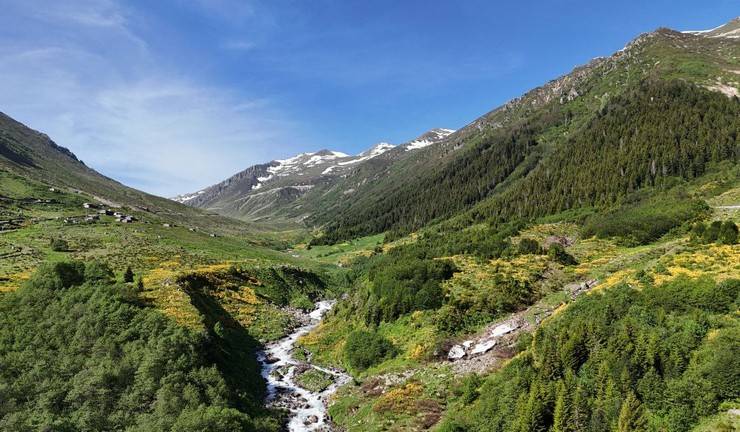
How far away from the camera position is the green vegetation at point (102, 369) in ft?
95.9

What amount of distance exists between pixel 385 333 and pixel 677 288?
30420 millimetres

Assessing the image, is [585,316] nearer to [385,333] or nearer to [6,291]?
[385,333]

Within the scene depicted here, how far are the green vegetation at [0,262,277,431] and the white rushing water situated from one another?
255cm

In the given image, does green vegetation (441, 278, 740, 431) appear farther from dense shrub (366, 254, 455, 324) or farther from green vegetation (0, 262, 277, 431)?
green vegetation (0, 262, 277, 431)

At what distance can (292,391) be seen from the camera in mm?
43406

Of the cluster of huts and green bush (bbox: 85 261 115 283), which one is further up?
the cluster of huts

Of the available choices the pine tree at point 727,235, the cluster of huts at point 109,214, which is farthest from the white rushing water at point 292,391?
the cluster of huts at point 109,214

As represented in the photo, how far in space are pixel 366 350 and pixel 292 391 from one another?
9415 millimetres

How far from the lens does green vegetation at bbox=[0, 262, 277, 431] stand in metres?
29.2

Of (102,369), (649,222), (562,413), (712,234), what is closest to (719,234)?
(712,234)

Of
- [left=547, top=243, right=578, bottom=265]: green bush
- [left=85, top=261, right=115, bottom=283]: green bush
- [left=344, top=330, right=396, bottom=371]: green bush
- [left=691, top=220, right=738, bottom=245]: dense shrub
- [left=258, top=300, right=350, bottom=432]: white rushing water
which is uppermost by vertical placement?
[left=85, top=261, right=115, bottom=283]: green bush

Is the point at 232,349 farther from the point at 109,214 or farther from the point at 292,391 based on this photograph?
the point at 109,214

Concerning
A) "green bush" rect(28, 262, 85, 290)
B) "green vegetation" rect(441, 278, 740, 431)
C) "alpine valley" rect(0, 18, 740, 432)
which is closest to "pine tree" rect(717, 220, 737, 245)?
"alpine valley" rect(0, 18, 740, 432)

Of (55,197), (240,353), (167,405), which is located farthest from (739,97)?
(55,197)
